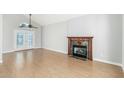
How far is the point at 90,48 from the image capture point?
6.36 meters

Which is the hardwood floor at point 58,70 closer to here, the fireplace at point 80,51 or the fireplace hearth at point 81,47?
the fireplace hearth at point 81,47

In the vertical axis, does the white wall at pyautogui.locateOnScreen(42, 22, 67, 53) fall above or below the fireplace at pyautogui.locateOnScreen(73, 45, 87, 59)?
above

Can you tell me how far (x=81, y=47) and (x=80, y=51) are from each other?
0.21m

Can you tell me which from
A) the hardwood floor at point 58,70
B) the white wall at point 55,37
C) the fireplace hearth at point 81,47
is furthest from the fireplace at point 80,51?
the white wall at point 55,37

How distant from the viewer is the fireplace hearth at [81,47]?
21.0 feet

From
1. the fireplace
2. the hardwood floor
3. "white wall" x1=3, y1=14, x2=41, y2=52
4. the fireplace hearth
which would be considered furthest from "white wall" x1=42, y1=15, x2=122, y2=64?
"white wall" x1=3, y1=14, x2=41, y2=52

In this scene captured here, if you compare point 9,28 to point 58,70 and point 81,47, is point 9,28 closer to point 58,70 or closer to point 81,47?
point 81,47

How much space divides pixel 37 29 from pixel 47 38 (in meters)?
1.35

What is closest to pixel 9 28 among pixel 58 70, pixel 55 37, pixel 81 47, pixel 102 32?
pixel 55 37

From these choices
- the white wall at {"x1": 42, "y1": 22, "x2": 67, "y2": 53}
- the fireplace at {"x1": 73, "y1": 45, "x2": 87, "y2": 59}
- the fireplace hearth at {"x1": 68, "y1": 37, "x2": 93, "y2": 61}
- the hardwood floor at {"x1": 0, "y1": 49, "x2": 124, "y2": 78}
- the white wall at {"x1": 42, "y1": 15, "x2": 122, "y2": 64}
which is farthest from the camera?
the white wall at {"x1": 42, "y1": 22, "x2": 67, "y2": 53}

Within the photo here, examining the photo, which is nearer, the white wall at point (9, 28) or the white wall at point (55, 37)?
the white wall at point (9, 28)

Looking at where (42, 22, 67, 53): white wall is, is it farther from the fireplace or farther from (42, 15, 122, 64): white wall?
the fireplace

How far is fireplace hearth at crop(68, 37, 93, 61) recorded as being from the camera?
6397mm
